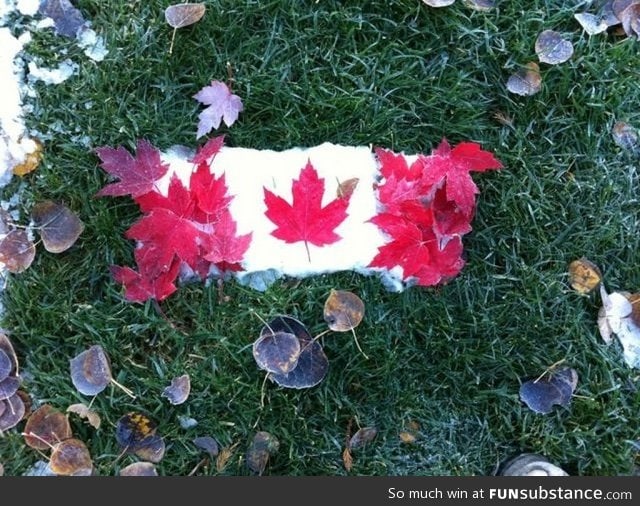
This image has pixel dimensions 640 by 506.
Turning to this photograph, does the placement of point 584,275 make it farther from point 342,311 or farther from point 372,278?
point 342,311

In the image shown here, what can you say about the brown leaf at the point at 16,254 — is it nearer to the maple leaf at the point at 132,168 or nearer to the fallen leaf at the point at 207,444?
the maple leaf at the point at 132,168

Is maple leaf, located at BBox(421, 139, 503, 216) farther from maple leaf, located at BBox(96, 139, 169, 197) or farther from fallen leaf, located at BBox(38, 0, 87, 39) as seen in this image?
fallen leaf, located at BBox(38, 0, 87, 39)

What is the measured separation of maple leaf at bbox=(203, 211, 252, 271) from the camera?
80.3 inches

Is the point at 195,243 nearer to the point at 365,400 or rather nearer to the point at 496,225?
the point at 365,400

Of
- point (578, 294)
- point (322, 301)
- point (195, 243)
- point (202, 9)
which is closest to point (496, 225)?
point (578, 294)

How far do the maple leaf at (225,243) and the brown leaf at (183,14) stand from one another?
2.00ft

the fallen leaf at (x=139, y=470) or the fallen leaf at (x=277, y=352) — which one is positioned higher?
the fallen leaf at (x=277, y=352)

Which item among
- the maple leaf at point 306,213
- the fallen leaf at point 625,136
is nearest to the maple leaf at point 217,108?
the maple leaf at point 306,213

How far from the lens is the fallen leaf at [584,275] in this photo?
6.90 feet

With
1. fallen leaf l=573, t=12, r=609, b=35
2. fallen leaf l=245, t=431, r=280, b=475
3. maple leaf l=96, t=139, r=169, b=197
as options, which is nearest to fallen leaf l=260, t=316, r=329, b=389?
fallen leaf l=245, t=431, r=280, b=475

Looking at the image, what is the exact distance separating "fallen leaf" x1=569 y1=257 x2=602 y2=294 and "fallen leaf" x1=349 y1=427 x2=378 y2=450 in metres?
0.76

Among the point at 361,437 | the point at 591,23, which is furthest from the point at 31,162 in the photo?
the point at 591,23

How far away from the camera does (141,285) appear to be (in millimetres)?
2070

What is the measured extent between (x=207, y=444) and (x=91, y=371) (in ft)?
1.32
